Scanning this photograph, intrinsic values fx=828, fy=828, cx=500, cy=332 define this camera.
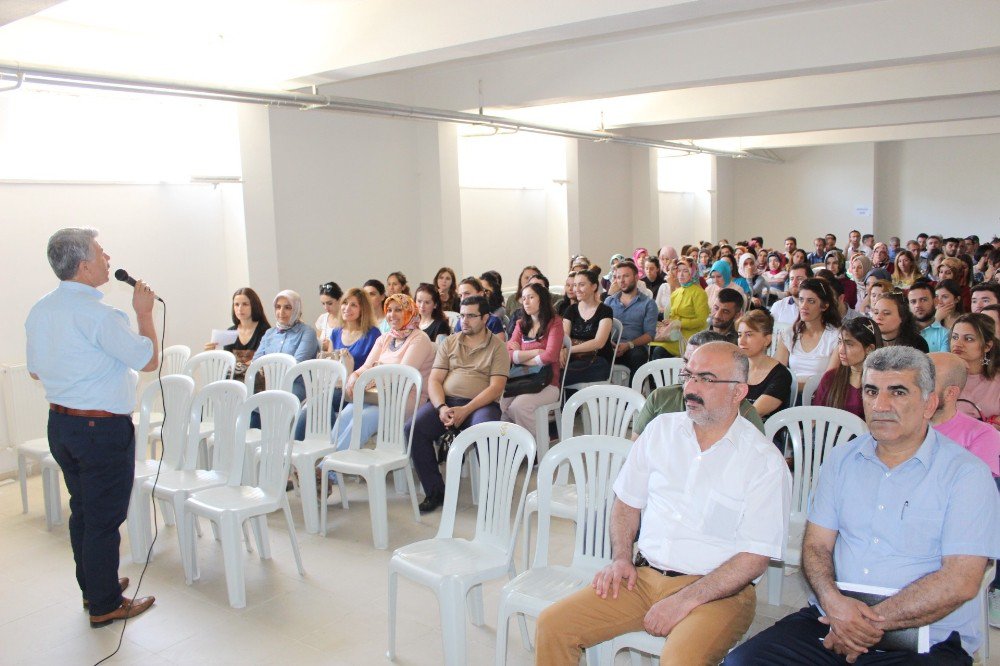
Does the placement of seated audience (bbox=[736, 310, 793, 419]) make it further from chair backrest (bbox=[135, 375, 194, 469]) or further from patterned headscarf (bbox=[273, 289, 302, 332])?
patterned headscarf (bbox=[273, 289, 302, 332])

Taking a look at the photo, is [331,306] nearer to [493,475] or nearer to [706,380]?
[493,475]

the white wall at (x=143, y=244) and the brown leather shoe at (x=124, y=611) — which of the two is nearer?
the brown leather shoe at (x=124, y=611)

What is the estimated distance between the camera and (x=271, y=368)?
5148mm

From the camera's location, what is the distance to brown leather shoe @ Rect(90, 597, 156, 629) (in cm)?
342

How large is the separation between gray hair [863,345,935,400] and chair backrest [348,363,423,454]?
254 cm

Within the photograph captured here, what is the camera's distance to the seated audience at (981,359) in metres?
3.55

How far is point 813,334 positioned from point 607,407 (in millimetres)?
1470

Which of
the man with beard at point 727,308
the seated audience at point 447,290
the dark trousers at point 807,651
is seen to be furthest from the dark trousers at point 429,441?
the dark trousers at point 807,651

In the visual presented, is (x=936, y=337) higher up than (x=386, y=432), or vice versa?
(x=936, y=337)

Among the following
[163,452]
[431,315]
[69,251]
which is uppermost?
[69,251]

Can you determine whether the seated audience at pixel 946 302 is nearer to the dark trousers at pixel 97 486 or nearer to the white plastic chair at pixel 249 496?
the white plastic chair at pixel 249 496

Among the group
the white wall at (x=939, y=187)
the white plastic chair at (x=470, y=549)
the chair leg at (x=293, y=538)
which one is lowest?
the chair leg at (x=293, y=538)

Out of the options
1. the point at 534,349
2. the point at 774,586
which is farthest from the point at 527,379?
the point at 774,586

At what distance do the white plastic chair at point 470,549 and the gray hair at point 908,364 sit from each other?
4.13 feet
